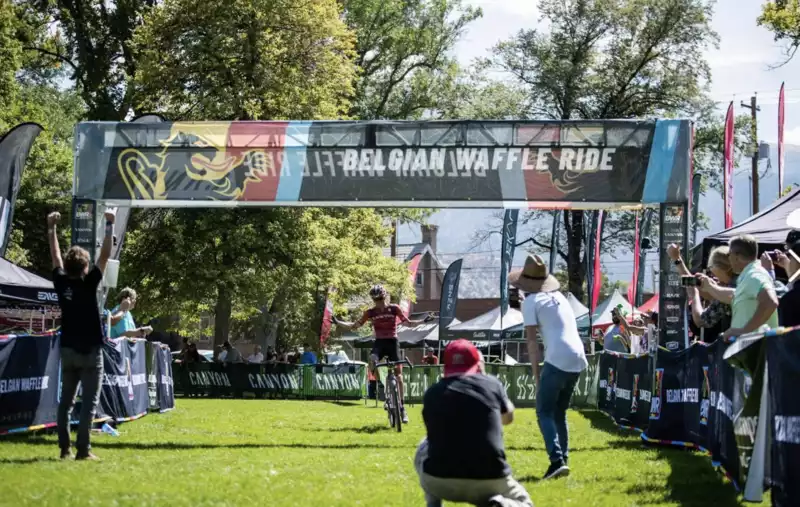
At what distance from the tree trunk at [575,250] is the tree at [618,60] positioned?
17.6 inches

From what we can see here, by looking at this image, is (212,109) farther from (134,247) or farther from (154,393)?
(154,393)

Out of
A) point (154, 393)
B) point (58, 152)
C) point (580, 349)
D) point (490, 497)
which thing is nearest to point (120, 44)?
point (58, 152)

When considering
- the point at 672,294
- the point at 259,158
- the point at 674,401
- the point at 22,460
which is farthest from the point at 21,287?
the point at 674,401

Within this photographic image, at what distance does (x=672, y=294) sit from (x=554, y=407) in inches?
198

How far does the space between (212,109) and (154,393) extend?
18.9 m

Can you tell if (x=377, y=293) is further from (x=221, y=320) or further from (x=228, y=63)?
(x=221, y=320)

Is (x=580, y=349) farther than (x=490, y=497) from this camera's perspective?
Yes

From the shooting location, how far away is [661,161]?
1413cm

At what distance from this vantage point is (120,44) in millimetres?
42656

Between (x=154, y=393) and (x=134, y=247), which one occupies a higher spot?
(x=134, y=247)

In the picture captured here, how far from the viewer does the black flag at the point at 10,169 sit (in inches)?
695

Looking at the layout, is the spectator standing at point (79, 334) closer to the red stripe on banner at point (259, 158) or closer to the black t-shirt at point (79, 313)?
the black t-shirt at point (79, 313)


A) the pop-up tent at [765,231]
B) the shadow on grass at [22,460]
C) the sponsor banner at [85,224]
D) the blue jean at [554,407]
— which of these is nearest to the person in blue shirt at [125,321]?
the sponsor banner at [85,224]

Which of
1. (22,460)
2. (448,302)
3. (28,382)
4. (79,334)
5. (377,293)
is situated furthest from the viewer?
(448,302)
